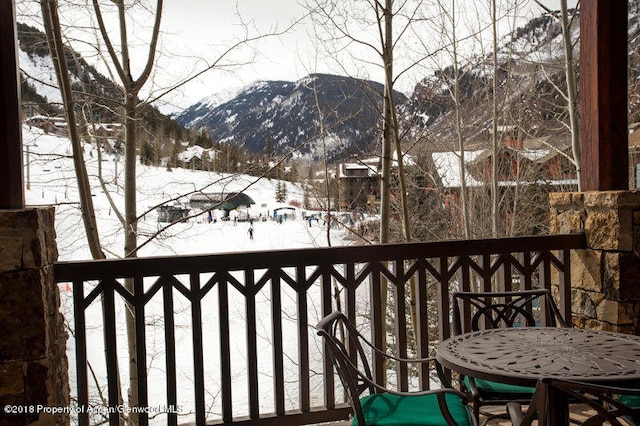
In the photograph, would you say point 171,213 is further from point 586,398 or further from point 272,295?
point 586,398

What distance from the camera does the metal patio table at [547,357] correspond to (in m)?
1.53

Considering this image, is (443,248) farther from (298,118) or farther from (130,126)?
(298,118)

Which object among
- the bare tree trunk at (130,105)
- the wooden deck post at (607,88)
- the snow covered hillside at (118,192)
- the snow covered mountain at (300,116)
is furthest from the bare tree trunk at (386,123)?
the wooden deck post at (607,88)

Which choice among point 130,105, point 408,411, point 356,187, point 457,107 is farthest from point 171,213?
point 457,107

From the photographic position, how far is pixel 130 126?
17.3 feet

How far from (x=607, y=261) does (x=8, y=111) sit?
2.98 meters

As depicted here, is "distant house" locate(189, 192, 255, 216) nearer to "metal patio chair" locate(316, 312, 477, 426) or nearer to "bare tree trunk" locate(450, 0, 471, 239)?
"metal patio chair" locate(316, 312, 477, 426)

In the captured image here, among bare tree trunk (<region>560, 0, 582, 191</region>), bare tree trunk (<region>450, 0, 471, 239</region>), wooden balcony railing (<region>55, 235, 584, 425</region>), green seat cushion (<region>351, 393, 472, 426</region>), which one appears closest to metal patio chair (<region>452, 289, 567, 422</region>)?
green seat cushion (<region>351, 393, 472, 426</region>)

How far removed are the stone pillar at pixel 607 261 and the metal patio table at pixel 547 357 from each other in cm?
95

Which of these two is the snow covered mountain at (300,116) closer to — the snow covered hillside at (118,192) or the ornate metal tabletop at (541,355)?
the snow covered hillside at (118,192)

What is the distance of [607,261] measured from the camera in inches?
114

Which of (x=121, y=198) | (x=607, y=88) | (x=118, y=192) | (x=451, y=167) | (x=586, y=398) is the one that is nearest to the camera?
(x=586, y=398)

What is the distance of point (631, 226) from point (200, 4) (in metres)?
7.28

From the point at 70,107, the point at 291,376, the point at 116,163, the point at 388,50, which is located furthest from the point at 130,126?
the point at 291,376
